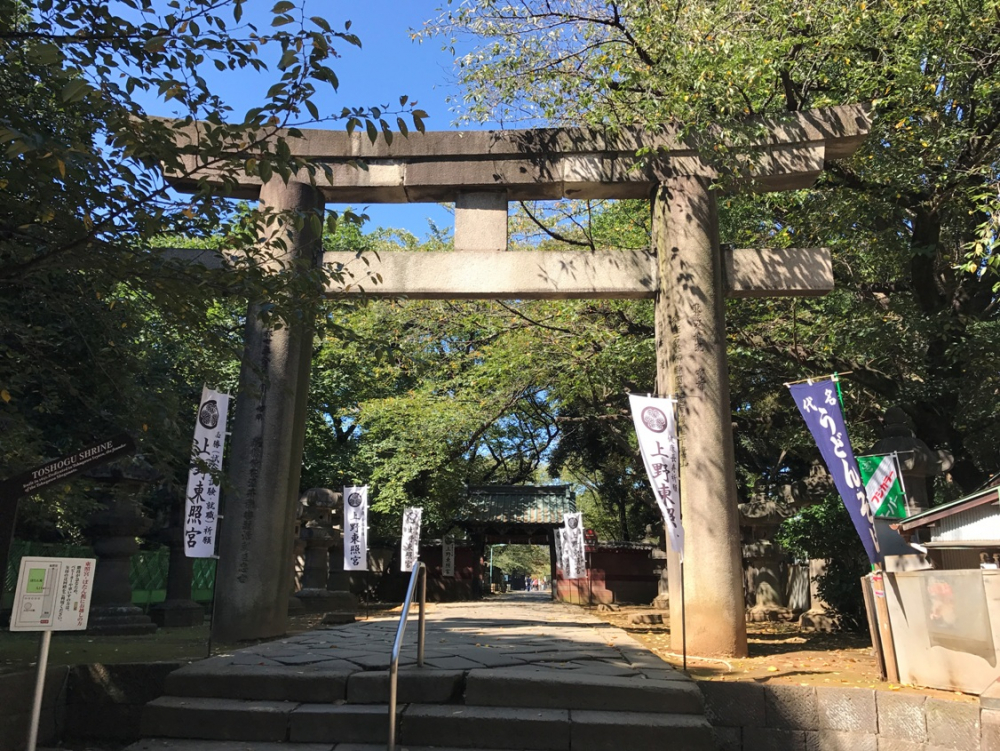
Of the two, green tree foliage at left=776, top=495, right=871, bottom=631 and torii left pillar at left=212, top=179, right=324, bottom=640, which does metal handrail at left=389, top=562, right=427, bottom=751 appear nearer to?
torii left pillar at left=212, top=179, right=324, bottom=640

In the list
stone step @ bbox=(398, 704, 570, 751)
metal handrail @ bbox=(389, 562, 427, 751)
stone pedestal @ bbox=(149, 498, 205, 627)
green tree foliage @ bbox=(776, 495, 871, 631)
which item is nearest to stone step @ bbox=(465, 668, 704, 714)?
stone step @ bbox=(398, 704, 570, 751)

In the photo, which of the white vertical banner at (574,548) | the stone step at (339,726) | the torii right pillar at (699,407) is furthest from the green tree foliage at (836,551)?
the white vertical banner at (574,548)

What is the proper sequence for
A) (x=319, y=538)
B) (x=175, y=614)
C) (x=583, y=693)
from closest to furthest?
(x=583, y=693) < (x=175, y=614) < (x=319, y=538)

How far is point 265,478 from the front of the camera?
7090mm

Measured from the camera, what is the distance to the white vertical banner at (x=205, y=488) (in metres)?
6.60

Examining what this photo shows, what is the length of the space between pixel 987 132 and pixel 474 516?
61.4 feet

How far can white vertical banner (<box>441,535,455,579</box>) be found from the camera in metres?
23.2

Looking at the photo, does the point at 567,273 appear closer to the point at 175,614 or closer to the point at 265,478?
the point at 265,478

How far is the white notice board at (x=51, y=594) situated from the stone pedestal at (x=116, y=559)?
17.2 ft

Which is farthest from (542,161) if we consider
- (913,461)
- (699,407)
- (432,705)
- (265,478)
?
(432,705)

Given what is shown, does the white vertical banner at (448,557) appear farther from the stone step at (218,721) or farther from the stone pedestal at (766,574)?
the stone step at (218,721)

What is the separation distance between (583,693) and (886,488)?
4.93 meters

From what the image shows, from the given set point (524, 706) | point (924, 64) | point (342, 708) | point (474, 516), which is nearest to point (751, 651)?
point (524, 706)

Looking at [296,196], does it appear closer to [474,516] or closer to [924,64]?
[924,64]
